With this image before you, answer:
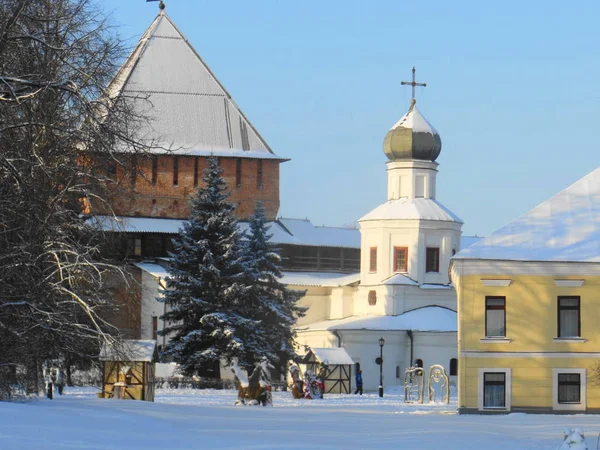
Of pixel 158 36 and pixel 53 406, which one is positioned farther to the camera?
pixel 158 36

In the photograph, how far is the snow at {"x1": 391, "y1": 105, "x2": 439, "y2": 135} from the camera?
210ft

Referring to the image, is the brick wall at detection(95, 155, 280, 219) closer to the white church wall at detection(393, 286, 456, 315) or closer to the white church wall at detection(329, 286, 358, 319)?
the white church wall at detection(329, 286, 358, 319)

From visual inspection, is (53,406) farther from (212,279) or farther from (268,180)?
(268,180)

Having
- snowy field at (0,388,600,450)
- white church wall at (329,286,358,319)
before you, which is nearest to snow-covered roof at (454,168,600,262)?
snowy field at (0,388,600,450)

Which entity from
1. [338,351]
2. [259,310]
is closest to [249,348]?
[259,310]

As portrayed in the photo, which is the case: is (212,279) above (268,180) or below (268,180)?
below

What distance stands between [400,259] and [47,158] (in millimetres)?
44216

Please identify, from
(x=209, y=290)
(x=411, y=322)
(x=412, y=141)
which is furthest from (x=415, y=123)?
(x=209, y=290)

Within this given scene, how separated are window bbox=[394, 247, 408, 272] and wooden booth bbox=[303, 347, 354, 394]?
370 inches

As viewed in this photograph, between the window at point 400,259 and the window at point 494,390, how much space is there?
30.3 metres

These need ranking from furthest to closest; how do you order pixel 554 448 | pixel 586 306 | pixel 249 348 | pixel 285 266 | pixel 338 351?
pixel 285 266 < pixel 338 351 < pixel 249 348 < pixel 586 306 < pixel 554 448

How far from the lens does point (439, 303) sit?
63812mm

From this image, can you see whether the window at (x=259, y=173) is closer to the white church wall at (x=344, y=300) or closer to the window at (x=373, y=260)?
the window at (x=373, y=260)

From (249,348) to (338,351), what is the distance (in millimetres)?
6585
